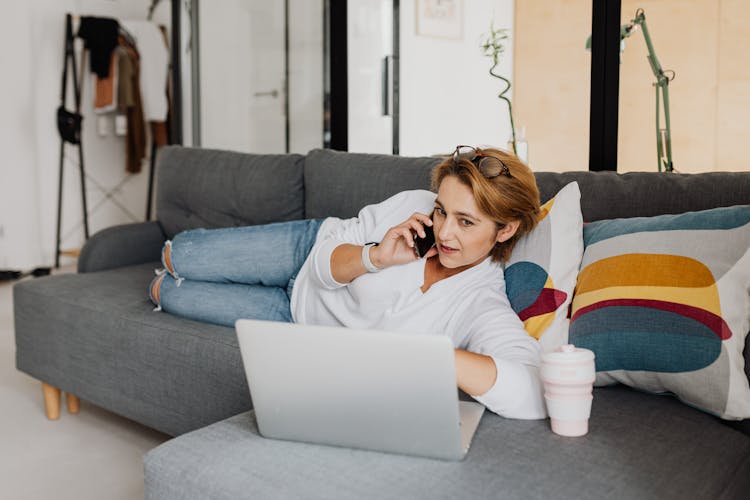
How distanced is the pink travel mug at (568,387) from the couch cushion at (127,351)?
3.13 feet

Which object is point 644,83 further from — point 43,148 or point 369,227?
point 43,148

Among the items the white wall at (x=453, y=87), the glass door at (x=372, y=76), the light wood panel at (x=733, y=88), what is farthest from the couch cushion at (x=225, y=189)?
the light wood panel at (x=733, y=88)

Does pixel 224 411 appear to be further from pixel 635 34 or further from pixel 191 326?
pixel 635 34

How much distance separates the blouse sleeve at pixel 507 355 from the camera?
148 cm

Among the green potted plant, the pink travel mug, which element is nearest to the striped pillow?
the pink travel mug

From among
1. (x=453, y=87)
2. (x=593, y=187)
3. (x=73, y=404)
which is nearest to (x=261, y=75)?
(x=453, y=87)

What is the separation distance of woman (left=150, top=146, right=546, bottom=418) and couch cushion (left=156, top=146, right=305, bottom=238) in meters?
0.42

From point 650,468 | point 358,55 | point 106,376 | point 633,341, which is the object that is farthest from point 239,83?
point 650,468

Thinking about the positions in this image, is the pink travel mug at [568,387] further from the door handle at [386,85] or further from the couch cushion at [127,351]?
the door handle at [386,85]

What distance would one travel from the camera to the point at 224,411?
2.18 metres

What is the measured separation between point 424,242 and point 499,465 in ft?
2.26

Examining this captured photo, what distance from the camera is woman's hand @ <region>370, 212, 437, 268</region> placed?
1827mm

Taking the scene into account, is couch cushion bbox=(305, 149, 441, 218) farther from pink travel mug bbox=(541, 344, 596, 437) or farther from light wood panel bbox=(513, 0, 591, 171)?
pink travel mug bbox=(541, 344, 596, 437)

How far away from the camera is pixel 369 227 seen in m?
2.13
